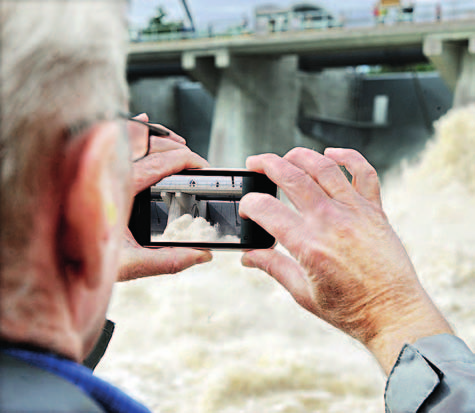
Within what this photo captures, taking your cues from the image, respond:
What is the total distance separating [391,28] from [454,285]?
20.3ft

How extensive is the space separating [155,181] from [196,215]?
9cm

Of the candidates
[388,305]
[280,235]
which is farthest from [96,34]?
[388,305]

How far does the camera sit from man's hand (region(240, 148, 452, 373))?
0.84m

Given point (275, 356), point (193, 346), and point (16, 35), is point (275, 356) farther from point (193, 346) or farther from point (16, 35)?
point (16, 35)

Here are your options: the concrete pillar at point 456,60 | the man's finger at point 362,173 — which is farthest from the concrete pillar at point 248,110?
the man's finger at point 362,173

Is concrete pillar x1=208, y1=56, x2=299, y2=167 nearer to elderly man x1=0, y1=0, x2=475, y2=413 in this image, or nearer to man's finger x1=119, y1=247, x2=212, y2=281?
man's finger x1=119, y1=247, x2=212, y2=281

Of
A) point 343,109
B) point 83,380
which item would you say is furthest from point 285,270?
point 343,109

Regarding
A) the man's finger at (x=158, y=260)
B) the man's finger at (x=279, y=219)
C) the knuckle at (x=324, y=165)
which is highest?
the knuckle at (x=324, y=165)

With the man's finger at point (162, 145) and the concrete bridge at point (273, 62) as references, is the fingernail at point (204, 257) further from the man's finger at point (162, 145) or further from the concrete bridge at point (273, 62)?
the concrete bridge at point (273, 62)

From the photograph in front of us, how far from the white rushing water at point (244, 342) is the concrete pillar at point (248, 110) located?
5.96m

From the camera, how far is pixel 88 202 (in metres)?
0.44

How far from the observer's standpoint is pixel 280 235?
855 millimetres

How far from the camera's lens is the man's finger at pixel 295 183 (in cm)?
85

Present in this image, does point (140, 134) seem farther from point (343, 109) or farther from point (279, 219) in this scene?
point (343, 109)
